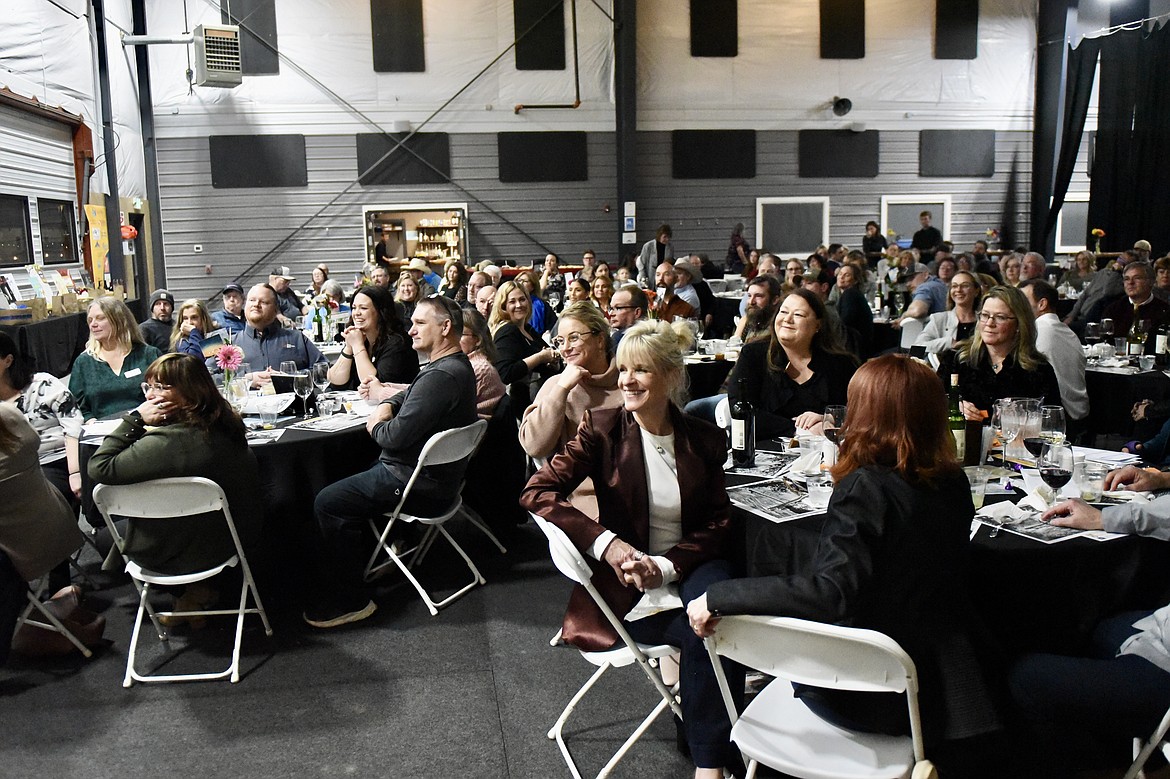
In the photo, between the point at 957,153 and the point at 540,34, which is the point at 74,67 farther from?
the point at 957,153

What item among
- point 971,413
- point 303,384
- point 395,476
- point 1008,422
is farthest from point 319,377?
point 1008,422

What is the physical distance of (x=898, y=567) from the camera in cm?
200

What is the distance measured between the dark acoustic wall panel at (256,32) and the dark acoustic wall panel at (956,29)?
441 inches

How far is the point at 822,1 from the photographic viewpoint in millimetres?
16328

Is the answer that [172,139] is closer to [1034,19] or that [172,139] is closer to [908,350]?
[908,350]

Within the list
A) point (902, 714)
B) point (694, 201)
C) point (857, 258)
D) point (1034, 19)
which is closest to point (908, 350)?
point (857, 258)

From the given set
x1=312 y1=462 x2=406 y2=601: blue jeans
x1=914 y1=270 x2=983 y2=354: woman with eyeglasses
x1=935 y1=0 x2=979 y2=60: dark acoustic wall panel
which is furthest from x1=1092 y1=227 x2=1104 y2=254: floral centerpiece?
x1=312 y1=462 x2=406 y2=601: blue jeans

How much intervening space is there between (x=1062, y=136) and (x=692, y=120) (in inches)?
251

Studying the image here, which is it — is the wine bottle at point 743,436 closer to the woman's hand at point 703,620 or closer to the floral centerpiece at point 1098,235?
the woman's hand at point 703,620

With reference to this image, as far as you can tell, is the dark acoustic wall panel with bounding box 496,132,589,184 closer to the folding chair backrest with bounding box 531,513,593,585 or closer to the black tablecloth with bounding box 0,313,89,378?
the black tablecloth with bounding box 0,313,89,378

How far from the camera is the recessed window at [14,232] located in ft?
33.3

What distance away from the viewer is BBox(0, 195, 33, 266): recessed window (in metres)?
10.2

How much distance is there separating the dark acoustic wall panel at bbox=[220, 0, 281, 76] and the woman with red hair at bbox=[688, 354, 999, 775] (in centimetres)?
1537

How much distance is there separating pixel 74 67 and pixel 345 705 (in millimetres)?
11556
